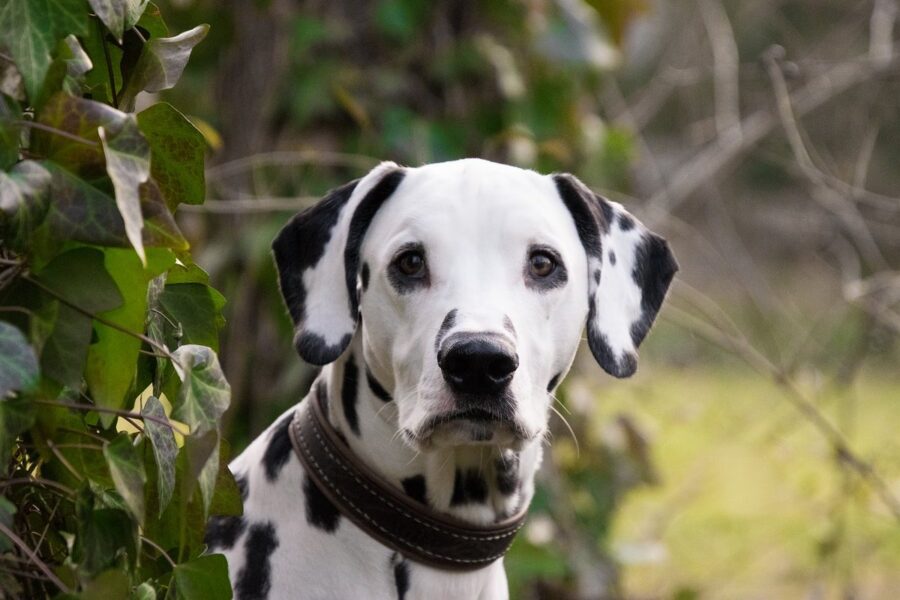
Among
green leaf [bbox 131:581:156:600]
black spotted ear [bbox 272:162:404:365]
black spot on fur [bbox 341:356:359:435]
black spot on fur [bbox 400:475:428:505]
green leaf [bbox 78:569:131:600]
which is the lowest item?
black spot on fur [bbox 400:475:428:505]

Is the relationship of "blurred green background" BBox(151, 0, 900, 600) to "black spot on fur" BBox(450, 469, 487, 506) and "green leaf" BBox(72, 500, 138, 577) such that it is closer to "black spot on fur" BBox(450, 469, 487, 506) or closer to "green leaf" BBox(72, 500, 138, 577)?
"black spot on fur" BBox(450, 469, 487, 506)

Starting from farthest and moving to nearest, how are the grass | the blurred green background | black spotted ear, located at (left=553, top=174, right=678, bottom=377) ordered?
the grass
the blurred green background
black spotted ear, located at (left=553, top=174, right=678, bottom=377)

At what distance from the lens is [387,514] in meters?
2.68

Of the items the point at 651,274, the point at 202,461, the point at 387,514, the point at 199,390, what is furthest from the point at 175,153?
the point at 651,274

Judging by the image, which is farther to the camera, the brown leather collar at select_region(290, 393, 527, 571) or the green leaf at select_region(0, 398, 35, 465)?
the brown leather collar at select_region(290, 393, 527, 571)

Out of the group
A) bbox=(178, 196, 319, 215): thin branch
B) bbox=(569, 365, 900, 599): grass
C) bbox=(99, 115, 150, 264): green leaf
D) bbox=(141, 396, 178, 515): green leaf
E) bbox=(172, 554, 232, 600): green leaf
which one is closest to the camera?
bbox=(99, 115, 150, 264): green leaf

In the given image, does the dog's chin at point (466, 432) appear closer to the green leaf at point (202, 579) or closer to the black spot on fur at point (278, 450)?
the black spot on fur at point (278, 450)

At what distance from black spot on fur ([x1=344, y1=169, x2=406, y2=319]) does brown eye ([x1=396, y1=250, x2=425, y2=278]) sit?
17cm

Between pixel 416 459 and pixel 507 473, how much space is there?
214 millimetres

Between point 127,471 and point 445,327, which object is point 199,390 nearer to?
point 127,471

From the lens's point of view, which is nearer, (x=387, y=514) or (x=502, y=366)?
(x=502, y=366)

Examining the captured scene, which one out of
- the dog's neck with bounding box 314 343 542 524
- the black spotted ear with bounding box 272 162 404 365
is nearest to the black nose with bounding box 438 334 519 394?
the dog's neck with bounding box 314 343 542 524

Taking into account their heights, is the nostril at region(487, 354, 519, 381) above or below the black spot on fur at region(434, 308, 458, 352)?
below

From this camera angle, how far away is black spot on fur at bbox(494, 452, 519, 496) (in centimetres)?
279
